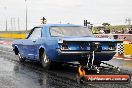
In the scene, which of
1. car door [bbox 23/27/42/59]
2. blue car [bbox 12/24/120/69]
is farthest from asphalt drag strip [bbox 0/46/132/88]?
car door [bbox 23/27/42/59]

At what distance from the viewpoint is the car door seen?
12.8 meters

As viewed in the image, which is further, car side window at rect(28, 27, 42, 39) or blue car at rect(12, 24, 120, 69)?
car side window at rect(28, 27, 42, 39)

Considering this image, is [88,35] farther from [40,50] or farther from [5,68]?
[5,68]

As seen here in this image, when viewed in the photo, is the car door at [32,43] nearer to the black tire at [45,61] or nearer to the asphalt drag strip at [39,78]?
the black tire at [45,61]

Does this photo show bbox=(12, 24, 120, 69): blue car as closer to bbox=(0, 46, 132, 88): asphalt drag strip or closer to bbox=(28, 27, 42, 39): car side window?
bbox=(28, 27, 42, 39): car side window

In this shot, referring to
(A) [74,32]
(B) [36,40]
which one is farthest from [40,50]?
(A) [74,32]

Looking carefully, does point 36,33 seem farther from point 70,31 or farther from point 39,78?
point 39,78

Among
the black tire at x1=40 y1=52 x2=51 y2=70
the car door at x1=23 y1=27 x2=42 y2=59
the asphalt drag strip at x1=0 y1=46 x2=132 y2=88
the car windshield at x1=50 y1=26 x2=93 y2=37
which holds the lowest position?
the asphalt drag strip at x1=0 y1=46 x2=132 y2=88

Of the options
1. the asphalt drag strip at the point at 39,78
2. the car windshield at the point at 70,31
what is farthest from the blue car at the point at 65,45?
the asphalt drag strip at the point at 39,78

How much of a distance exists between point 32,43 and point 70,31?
5.34 feet

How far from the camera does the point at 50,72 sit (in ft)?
37.7

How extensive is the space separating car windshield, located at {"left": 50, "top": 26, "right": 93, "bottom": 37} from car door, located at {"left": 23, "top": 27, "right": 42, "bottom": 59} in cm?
68

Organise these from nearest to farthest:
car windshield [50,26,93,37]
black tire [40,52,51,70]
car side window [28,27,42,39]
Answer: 1. black tire [40,52,51,70]
2. car windshield [50,26,93,37]
3. car side window [28,27,42,39]

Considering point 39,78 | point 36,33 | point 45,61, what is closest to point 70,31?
point 45,61
